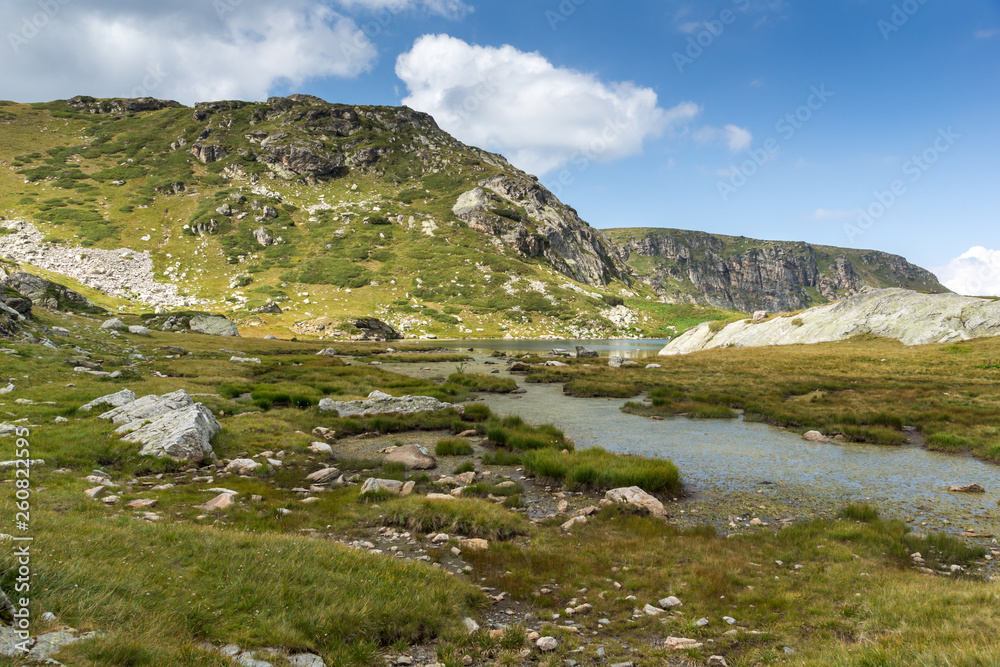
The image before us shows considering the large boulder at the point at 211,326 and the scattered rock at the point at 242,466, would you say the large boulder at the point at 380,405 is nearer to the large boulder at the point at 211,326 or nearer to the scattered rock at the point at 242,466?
the scattered rock at the point at 242,466

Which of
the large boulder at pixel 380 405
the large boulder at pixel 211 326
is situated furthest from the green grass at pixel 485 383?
the large boulder at pixel 211 326

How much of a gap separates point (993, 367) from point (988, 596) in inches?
2100

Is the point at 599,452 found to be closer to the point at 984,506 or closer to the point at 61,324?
the point at 984,506

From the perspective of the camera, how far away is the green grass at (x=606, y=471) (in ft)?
54.5

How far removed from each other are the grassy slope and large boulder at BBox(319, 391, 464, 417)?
13270mm

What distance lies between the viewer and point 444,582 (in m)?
8.95

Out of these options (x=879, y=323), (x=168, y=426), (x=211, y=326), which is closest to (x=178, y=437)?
(x=168, y=426)

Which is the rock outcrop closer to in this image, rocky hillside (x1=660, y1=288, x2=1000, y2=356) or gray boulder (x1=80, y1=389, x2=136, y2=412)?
gray boulder (x1=80, y1=389, x2=136, y2=412)

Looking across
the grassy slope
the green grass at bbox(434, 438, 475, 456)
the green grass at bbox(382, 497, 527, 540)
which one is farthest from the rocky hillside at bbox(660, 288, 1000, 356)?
the green grass at bbox(382, 497, 527, 540)

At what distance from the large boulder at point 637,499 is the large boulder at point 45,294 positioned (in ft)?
277

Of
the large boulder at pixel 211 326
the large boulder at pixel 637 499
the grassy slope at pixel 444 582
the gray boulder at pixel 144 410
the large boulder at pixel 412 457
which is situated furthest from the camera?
the large boulder at pixel 211 326

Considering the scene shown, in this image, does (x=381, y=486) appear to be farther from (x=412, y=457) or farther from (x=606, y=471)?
(x=606, y=471)

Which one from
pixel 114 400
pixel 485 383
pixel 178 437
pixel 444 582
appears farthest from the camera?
pixel 485 383

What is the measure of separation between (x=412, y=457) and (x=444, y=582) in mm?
11540
